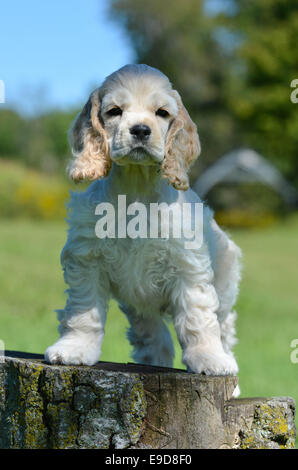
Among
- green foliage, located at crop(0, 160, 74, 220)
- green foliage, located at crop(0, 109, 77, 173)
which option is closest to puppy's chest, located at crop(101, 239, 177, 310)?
green foliage, located at crop(0, 160, 74, 220)

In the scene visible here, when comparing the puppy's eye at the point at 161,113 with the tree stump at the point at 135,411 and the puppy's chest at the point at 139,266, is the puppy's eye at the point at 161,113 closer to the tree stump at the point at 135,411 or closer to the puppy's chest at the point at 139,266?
the puppy's chest at the point at 139,266

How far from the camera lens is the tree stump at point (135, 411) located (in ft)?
11.0

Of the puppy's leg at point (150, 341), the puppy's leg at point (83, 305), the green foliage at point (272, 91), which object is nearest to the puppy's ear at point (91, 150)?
the puppy's leg at point (83, 305)

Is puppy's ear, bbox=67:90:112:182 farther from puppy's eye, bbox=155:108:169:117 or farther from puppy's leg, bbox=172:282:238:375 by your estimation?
puppy's leg, bbox=172:282:238:375

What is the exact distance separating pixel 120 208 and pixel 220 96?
39225 millimetres

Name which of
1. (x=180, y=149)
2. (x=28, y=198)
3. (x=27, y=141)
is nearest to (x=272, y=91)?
(x=28, y=198)

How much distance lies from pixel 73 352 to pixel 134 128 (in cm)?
138

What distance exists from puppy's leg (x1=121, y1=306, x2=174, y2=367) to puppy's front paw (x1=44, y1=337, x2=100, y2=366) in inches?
33.0

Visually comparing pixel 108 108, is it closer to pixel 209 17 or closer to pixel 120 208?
pixel 120 208

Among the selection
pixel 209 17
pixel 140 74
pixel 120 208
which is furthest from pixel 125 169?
pixel 209 17

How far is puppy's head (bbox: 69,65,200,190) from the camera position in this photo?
360 centimetres

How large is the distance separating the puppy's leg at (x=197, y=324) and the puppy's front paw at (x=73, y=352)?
55cm

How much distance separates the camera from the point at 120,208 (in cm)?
389
